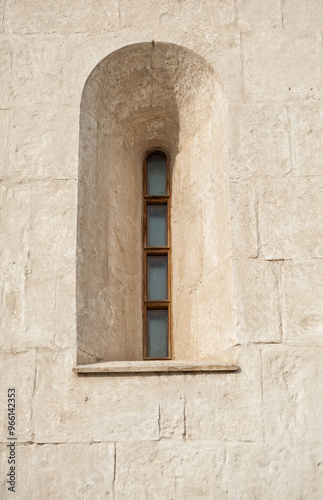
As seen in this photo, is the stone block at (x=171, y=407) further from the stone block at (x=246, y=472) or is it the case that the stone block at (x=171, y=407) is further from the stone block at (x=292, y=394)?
the stone block at (x=292, y=394)

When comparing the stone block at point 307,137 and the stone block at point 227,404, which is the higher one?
the stone block at point 307,137

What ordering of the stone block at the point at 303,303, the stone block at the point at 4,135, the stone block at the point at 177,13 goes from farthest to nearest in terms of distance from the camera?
1. the stone block at the point at 177,13
2. the stone block at the point at 4,135
3. the stone block at the point at 303,303

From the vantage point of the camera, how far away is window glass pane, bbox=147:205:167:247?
17.1ft

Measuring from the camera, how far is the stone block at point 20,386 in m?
4.01

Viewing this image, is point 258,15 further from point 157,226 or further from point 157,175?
point 157,226

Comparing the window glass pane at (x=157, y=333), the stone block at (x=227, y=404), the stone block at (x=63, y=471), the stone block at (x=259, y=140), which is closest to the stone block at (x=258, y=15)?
the stone block at (x=259, y=140)

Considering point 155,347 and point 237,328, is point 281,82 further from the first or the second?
point 155,347

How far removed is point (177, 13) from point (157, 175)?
123 centimetres

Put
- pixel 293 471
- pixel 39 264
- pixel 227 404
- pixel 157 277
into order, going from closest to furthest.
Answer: pixel 293 471 < pixel 227 404 < pixel 39 264 < pixel 157 277

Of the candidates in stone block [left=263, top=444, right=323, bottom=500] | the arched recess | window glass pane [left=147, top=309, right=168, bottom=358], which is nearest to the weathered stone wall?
stone block [left=263, top=444, right=323, bottom=500]

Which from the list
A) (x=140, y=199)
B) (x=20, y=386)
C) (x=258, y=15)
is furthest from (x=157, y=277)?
(x=258, y=15)

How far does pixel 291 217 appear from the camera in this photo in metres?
4.30

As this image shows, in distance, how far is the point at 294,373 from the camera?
13.2ft

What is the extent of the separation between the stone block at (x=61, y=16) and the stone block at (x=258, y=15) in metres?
0.87
